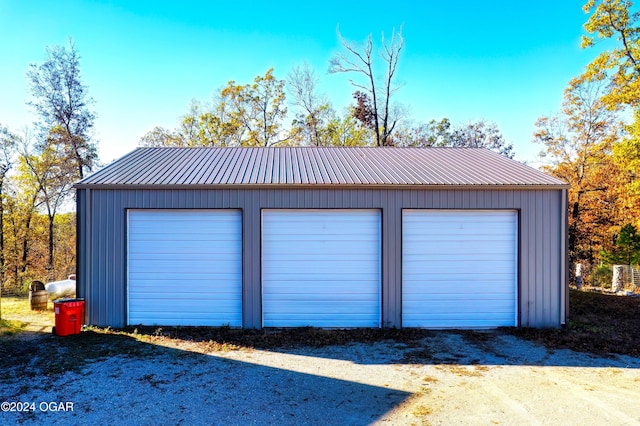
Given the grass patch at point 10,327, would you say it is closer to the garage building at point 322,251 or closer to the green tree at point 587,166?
the garage building at point 322,251

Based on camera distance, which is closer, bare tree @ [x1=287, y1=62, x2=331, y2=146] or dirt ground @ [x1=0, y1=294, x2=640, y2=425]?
dirt ground @ [x1=0, y1=294, x2=640, y2=425]

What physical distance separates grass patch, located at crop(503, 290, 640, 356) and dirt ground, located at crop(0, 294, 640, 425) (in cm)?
17

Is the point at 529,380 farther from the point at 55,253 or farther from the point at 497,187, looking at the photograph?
the point at 55,253

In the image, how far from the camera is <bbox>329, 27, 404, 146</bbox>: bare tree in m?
21.1

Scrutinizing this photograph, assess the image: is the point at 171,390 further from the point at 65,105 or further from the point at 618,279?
the point at 65,105

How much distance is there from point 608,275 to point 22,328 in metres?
17.4

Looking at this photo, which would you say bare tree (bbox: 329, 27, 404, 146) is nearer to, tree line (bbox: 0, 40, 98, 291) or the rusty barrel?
tree line (bbox: 0, 40, 98, 291)

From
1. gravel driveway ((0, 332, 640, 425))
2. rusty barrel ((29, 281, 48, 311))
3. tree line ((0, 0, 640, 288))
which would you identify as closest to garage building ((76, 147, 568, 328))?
gravel driveway ((0, 332, 640, 425))

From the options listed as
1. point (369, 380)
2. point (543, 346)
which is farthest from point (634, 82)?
point (369, 380)

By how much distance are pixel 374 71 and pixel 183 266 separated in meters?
18.5

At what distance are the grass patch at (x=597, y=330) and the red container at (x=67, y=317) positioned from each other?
7.83 metres

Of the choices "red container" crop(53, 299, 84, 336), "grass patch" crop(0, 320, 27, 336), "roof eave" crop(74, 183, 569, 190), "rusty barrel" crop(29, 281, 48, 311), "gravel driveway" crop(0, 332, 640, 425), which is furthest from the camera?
"rusty barrel" crop(29, 281, 48, 311)

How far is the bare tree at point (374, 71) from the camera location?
69.4 feet

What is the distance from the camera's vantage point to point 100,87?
16.7 m
